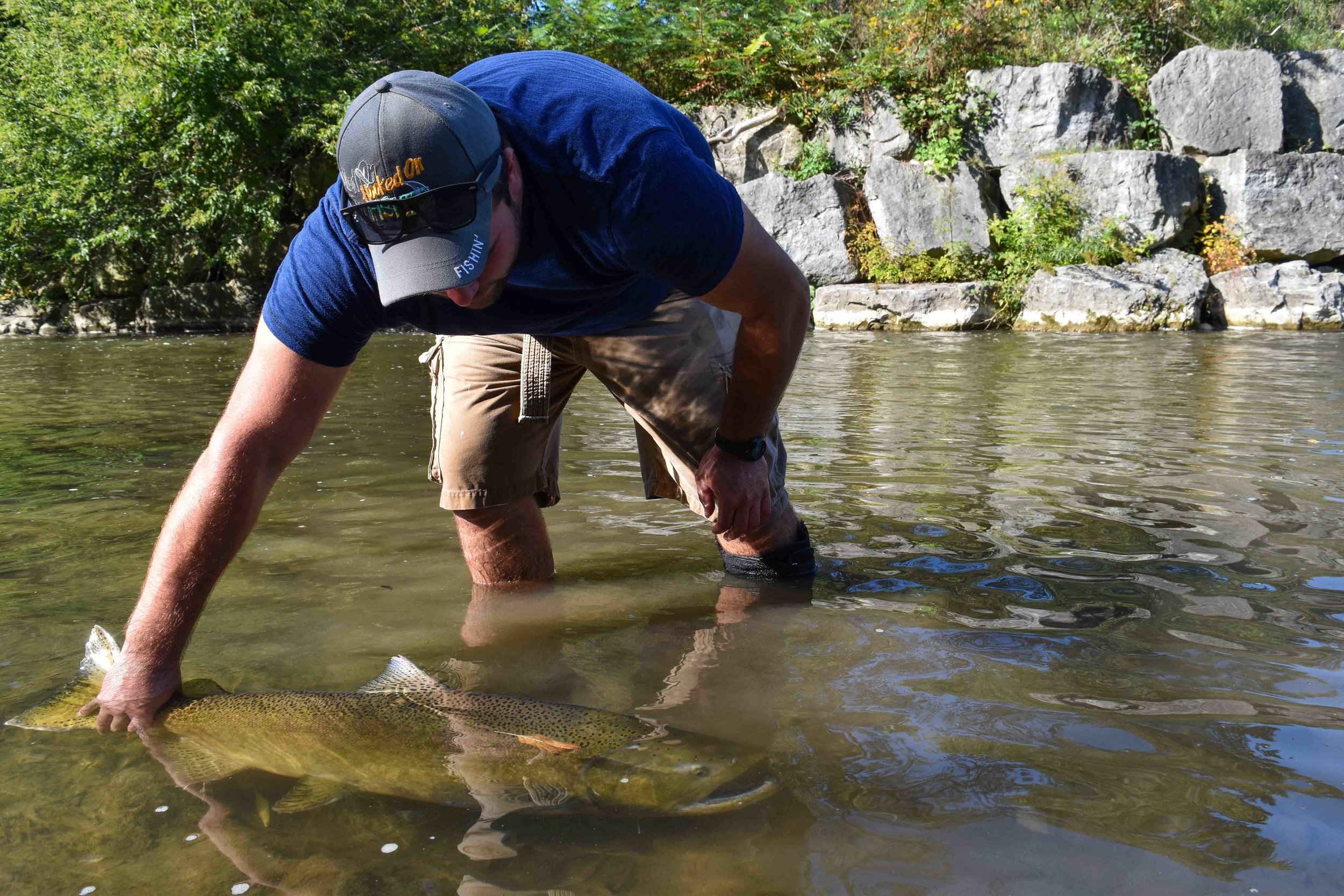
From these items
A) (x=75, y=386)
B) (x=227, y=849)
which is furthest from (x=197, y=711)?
(x=75, y=386)

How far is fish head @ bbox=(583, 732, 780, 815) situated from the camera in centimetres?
178

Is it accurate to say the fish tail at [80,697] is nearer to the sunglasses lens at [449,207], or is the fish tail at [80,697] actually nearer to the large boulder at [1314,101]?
the sunglasses lens at [449,207]

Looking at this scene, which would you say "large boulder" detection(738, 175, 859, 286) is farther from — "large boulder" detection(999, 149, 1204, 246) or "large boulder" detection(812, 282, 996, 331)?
"large boulder" detection(999, 149, 1204, 246)

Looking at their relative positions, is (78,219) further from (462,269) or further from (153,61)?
(462,269)

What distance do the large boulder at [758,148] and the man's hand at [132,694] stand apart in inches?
639

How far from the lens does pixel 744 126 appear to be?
17625 mm

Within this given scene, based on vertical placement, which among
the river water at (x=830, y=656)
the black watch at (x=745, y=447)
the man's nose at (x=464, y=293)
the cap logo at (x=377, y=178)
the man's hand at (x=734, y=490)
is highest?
the cap logo at (x=377, y=178)

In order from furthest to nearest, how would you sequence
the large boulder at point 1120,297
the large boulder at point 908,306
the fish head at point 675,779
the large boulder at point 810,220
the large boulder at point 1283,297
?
the large boulder at point 810,220 → the large boulder at point 908,306 → the large boulder at point 1120,297 → the large boulder at point 1283,297 → the fish head at point 675,779

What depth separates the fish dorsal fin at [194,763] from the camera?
1932 mm

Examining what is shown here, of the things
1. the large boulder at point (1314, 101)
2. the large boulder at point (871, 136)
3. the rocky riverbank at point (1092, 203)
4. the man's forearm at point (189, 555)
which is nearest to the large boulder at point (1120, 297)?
the rocky riverbank at point (1092, 203)

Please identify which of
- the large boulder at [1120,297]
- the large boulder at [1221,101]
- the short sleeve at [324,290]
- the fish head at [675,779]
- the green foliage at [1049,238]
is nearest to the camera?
the fish head at [675,779]

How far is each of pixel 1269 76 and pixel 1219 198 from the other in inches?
75.8

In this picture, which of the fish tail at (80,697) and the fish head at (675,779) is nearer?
the fish head at (675,779)

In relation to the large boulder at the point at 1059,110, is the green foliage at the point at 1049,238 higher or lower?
lower
